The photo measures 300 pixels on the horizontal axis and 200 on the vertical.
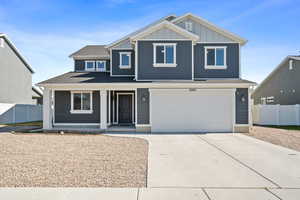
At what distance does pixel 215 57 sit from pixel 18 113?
19.6 metres

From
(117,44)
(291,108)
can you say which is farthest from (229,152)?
(291,108)

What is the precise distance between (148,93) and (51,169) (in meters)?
9.07

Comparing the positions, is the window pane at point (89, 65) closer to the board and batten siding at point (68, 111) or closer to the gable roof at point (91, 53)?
the gable roof at point (91, 53)

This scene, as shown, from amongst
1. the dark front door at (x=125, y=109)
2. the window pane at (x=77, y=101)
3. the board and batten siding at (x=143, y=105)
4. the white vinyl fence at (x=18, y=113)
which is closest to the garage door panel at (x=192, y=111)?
the board and batten siding at (x=143, y=105)

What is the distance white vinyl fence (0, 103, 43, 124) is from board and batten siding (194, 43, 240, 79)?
17.9 metres

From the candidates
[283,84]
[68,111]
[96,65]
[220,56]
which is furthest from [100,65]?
[283,84]

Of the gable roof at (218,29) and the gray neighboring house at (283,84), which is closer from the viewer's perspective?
the gable roof at (218,29)

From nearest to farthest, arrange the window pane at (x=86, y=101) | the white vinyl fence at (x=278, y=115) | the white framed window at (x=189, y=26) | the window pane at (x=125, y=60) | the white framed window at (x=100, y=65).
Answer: the window pane at (x=86, y=101), the white framed window at (x=189, y=26), the window pane at (x=125, y=60), the white vinyl fence at (x=278, y=115), the white framed window at (x=100, y=65)

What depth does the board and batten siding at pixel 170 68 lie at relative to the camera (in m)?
14.9

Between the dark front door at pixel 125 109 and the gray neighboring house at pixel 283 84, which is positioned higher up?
the gray neighboring house at pixel 283 84

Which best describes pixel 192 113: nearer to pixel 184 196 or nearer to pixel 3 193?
Result: pixel 184 196

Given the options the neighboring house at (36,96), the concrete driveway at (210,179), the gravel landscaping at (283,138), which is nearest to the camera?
the concrete driveway at (210,179)

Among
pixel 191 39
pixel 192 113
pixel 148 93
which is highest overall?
pixel 191 39

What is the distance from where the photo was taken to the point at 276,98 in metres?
25.0
